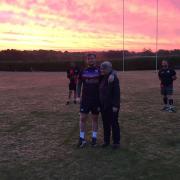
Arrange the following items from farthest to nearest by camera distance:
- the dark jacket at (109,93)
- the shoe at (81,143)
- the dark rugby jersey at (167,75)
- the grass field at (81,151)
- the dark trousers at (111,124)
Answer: the dark rugby jersey at (167,75) → the shoe at (81,143) → the dark trousers at (111,124) → the dark jacket at (109,93) → the grass field at (81,151)

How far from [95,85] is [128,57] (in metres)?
72.6

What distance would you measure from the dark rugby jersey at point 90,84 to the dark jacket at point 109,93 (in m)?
0.13

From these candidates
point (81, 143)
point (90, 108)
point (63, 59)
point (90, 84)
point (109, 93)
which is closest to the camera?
point (109, 93)

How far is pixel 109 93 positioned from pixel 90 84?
18.0 inches

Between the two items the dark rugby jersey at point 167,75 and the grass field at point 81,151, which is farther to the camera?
the dark rugby jersey at point 167,75

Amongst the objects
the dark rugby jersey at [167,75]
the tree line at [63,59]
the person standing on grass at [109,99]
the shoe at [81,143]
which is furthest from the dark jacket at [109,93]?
the tree line at [63,59]

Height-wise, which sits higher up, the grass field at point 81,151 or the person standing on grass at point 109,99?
the person standing on grass at point 109,99

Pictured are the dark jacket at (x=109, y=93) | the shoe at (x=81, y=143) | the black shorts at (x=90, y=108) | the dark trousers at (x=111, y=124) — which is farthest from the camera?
the shoe at (x=81, y=143)

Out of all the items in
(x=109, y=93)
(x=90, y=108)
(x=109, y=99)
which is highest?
(x=109, y=93)

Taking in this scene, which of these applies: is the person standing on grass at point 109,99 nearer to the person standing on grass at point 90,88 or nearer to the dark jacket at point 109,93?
the dark jacket at point 109,93

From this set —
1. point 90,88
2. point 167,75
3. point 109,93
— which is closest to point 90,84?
point 90,88

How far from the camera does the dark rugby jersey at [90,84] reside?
28.3ft

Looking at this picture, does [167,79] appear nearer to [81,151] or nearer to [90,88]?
[90,88]

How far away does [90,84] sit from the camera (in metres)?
8.67
